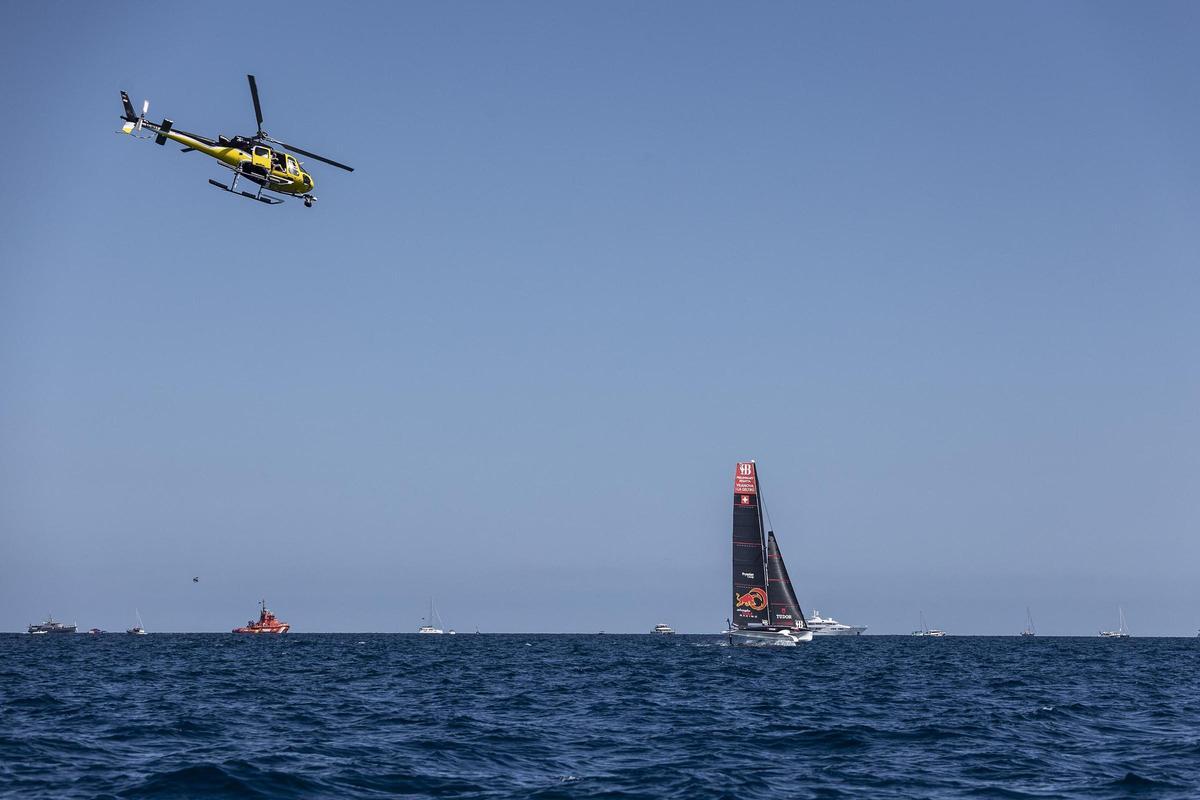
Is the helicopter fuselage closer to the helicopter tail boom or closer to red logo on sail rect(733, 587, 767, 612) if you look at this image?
the helicopter tail boom

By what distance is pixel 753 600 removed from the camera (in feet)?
293

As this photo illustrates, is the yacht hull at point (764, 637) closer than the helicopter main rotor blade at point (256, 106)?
No

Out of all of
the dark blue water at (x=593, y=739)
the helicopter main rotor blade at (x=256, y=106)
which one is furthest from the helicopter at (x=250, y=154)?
the dark blue water at (x=593, y=739)

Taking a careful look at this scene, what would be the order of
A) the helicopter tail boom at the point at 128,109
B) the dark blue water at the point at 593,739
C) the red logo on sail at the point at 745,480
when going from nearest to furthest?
the dark blue water at the point at 593,739 → the helicopter tail boom at the point at 128,109 → the red logo on sail at the point at 745,480

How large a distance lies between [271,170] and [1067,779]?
1392 inches

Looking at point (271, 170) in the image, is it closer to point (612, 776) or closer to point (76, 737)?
point (76, 737)

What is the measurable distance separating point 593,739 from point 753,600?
64.6 meters

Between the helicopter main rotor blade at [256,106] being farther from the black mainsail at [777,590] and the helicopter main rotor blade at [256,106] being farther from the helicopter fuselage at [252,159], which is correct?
the black mainsail at [777,590]

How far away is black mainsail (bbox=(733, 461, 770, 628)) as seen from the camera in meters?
86.2

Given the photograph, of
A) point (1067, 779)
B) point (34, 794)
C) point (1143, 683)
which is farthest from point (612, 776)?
point (1143, 683)

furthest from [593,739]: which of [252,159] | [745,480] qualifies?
[745,480]

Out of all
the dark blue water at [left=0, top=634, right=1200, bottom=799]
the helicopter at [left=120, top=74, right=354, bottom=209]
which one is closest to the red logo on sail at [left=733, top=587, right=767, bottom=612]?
the dark blue water at [left=0, top=634, right=1200, bottom=799]

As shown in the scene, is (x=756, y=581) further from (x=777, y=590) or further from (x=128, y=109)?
(x=128, y=109)

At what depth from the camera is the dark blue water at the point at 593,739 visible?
797 inches
